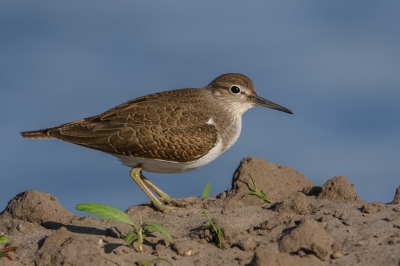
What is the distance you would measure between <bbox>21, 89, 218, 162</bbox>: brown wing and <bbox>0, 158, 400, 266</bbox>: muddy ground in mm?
1051

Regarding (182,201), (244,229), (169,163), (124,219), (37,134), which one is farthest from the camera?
(37,134)

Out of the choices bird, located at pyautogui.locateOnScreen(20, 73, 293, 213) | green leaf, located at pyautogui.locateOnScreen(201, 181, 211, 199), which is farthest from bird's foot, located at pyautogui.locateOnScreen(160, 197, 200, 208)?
green leaf, located at pyautogui.locateOnScreen(201, 181, 211, 199)

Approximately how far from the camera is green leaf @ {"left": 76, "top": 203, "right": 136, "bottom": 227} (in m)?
9.48

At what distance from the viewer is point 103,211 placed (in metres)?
9.54

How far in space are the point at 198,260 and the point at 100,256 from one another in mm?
1436

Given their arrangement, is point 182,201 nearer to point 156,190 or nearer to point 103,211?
point 156,190

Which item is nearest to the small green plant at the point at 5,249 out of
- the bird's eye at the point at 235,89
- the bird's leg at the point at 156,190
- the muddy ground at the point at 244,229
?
the muddy ground at the point at 244,229

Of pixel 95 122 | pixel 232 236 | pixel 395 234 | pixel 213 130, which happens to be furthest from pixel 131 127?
pixel 395 234

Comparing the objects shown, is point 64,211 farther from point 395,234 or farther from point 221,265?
point 395,234

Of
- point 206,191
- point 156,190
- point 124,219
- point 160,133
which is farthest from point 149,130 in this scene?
point 124,219

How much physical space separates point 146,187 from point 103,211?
3588 millimetres

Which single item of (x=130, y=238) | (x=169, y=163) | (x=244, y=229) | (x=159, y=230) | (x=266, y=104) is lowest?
(x=130, y=238)

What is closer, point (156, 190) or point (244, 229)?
point (244, 229)

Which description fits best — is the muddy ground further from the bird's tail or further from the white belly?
the bird's tail
